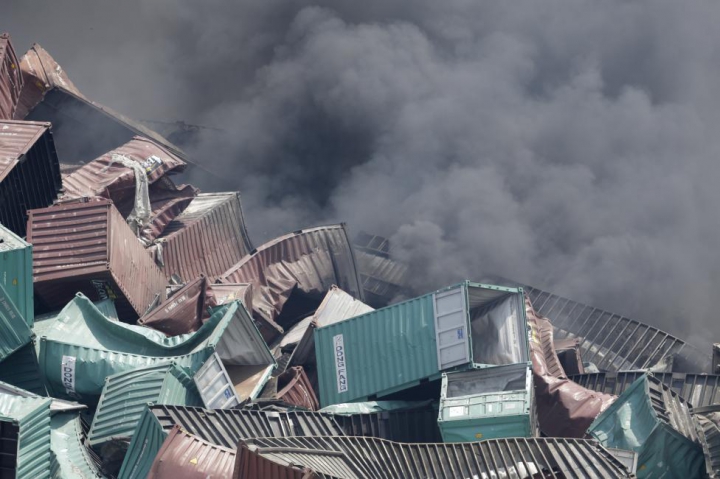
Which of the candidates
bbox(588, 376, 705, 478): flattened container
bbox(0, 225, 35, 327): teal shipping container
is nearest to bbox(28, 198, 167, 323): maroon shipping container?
bbox(0, 225, 35, 327): teal shipping container

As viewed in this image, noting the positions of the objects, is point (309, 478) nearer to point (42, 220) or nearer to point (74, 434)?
point (74, 434)

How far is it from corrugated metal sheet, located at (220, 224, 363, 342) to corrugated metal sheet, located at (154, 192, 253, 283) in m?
1.02

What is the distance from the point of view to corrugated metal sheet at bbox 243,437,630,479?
13016 millimetres

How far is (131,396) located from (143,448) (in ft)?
4.87

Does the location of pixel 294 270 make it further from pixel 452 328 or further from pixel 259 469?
pixel 259 469

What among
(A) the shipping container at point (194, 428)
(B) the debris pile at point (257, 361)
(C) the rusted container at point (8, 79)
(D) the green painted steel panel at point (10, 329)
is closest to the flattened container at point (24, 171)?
(B) the debris pile at point (257, 361)

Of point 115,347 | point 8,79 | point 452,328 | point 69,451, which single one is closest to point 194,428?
point 69,451

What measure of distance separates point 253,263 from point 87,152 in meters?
7.13

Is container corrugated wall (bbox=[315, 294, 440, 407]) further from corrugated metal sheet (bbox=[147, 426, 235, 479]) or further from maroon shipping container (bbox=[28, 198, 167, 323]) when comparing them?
corrugated metal sheet (bbox=[147, 426, 235, 479])

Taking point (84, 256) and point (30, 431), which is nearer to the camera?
point (30, 431)

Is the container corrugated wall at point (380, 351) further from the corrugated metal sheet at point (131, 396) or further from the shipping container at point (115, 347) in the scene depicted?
the corrugated metal sheet at point (131, 396)

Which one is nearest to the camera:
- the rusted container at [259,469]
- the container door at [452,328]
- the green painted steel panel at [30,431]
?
the rusted container at [259,469]

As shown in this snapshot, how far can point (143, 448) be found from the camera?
14.1 meters

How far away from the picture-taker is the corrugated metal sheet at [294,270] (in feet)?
71.8
